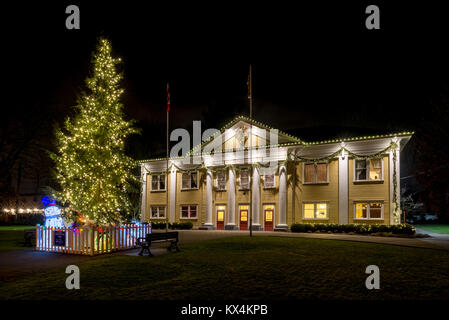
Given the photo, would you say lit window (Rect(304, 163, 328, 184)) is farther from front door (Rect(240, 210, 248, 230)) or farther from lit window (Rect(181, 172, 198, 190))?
lit window (Rect(181, 172, 198, 190))

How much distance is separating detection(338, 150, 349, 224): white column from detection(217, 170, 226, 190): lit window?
422 inches

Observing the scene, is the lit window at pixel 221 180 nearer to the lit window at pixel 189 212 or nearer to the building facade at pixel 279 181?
the building facade at pixel 279 181

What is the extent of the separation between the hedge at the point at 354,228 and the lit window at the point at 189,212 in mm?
10776

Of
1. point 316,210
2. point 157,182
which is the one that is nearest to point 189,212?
point 157,182

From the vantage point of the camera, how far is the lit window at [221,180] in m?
32.9

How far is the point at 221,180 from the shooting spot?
3316cm

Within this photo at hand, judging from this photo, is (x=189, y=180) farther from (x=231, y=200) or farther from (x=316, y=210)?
(x=316, y=210)

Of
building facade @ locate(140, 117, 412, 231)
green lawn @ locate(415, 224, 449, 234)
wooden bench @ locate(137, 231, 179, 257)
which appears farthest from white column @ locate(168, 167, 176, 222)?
green lawn @ locate(415, 224, 449, 234)

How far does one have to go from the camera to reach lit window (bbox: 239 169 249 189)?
31.6m

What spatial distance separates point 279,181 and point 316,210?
12.7ft

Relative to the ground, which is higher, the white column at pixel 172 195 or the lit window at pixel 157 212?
the white column at pixel 172 195

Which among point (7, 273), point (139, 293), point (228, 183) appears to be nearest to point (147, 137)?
point (228, 183)

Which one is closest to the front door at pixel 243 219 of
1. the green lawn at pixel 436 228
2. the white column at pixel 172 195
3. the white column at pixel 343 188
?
the white column at pixel 172 195
